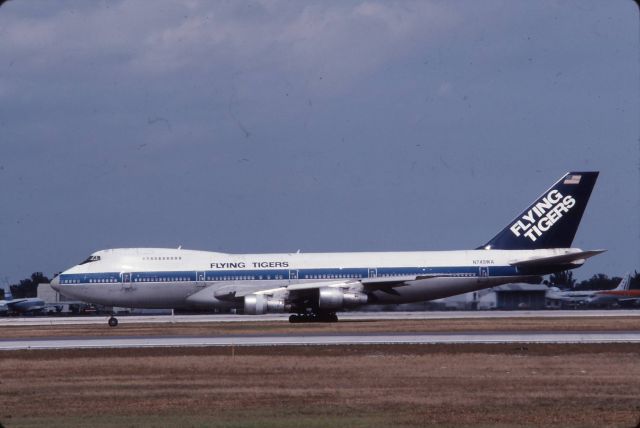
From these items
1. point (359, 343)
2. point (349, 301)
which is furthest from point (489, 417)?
point (349, 301)

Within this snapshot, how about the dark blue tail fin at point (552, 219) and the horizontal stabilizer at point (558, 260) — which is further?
the dark blue tail fin at point (552, 219)

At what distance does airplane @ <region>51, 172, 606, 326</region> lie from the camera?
181ft

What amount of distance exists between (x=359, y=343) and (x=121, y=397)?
41.7 feet

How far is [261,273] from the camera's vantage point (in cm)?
5578

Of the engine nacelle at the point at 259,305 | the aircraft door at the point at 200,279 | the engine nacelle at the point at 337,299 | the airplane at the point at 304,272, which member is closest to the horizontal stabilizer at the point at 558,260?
the airplane at the point at 304,272

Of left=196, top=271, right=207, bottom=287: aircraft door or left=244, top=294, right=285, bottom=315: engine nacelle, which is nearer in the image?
left=244, top=294, right=285, bottom=315: engine nacelle

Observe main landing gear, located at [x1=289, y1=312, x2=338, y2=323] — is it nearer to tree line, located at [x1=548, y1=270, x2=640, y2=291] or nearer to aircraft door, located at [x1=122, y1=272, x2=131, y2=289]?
aircraft door, located at [x1=122, y1=272, x2=131, y2=289]

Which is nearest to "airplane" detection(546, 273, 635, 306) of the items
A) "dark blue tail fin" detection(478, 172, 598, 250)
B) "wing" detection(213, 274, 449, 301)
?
"dark blue tail fin" detection(478, 172, 598, 250)

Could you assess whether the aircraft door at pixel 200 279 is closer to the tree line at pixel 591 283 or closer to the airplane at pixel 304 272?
the airplane at pixel 304 272

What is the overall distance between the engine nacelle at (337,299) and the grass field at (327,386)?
1884 centimetres

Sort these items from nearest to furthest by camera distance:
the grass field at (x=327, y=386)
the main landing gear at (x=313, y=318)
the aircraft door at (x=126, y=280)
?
the grass field at (x=327, y=386), the main landing gear at (x=313, y=318), the aircraft door at (x=126, y=280)

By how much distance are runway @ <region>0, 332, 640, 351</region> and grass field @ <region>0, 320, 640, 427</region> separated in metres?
1.81

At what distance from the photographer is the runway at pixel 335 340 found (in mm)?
34531

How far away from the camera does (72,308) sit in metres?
116
